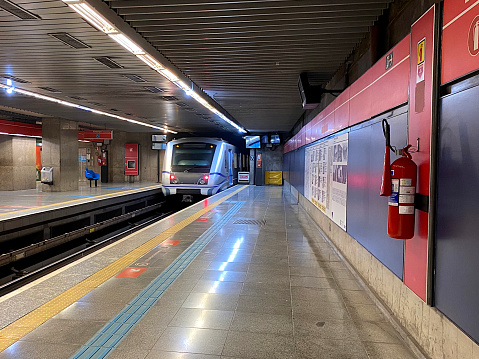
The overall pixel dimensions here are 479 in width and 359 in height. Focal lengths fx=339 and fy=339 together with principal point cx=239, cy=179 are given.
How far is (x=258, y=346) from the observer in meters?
2.61

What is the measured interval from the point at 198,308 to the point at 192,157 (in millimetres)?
10074

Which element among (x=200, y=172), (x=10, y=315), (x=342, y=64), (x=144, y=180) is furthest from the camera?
(x=144, y=180)

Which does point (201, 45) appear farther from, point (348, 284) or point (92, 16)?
point (348, 284)

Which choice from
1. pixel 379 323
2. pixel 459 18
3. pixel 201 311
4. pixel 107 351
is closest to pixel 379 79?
pixel 459 18

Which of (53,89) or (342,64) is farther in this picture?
(53,89)

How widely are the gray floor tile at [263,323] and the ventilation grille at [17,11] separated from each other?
13.0ft

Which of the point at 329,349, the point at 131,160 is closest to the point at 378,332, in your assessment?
the point at 329,349

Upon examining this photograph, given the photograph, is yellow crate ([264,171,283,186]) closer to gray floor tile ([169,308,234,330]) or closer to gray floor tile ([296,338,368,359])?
gray floor tile ([169,308,234,330])

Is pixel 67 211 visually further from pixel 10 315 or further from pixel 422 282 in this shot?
pixel 422 282

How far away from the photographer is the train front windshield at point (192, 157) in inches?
506

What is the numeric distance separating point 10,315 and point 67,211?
6340mm

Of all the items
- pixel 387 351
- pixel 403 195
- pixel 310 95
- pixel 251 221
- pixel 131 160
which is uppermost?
pixel 310 95

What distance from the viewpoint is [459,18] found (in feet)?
6.57

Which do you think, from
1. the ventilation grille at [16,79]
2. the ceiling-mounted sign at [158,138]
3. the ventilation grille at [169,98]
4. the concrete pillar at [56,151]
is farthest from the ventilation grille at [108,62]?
the ceiling-mounted sign at [158,138]
